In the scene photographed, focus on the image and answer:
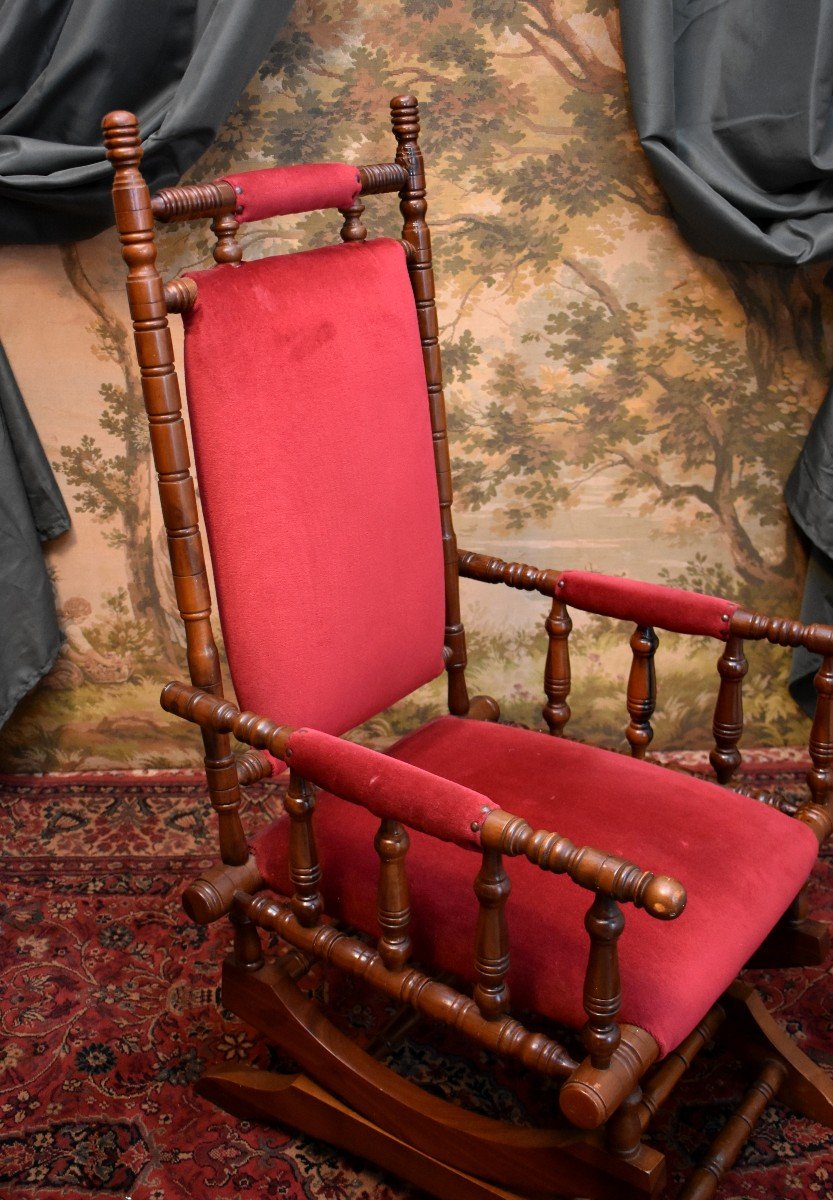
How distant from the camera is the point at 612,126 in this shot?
237 cm

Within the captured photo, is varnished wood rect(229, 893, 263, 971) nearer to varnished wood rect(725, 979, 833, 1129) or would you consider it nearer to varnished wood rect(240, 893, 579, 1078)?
varnished wood rect(240, 893, 579, 1078)

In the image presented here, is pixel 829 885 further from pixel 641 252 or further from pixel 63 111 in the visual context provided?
pixel 63 111

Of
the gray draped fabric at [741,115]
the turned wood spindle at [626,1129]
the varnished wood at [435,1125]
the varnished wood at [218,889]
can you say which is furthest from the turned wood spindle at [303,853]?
the gray draped fabric at [741,115]

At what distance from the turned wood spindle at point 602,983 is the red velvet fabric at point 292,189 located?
3.34 ft

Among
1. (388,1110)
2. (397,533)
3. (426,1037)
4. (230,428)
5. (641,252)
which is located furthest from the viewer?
(641,252)

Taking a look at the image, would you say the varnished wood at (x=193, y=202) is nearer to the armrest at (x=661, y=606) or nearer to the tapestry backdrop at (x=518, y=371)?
the armrest at (x=661, y=606)

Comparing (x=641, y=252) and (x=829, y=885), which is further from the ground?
(x=641, y=252)

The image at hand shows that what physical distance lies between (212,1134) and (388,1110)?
37 centimetres

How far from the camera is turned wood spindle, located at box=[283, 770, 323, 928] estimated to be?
148cm

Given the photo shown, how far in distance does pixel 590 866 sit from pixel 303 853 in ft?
1.48

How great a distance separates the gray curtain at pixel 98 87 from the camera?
7.05 feet

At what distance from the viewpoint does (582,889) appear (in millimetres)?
1495

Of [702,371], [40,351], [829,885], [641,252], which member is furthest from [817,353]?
[40,351]

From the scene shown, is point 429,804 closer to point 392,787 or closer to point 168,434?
point 392,787
